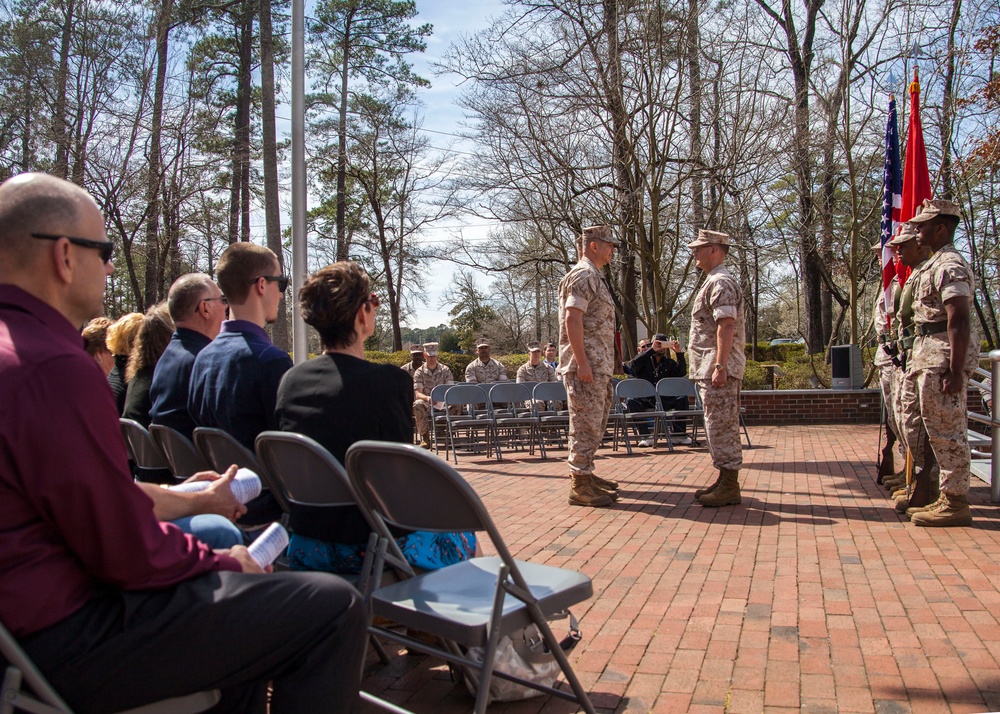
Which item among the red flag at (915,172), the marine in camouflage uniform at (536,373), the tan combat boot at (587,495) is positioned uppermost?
the red flag at (915,172)

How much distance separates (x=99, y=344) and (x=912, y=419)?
5.32 metres

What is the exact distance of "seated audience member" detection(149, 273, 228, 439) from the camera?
3.66 metres

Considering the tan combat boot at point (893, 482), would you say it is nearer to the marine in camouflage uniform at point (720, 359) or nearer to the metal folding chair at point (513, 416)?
the marine in camouflage uniform at point (720, 359)

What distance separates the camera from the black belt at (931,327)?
202 inches

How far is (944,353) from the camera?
5.08 meters

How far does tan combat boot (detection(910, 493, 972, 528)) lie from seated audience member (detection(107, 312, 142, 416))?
201 inches

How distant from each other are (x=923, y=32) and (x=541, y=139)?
6.55 m

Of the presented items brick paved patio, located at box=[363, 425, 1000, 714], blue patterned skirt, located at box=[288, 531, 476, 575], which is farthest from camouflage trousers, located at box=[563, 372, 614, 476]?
blue patterned skirt, located at box=[288, 531, 476, 575]

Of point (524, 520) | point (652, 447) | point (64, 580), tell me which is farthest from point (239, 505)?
point (652, 447)

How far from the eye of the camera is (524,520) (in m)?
5.99

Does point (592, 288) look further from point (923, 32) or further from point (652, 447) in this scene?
point (923, 32)

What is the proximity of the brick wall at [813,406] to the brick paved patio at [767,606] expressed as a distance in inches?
267

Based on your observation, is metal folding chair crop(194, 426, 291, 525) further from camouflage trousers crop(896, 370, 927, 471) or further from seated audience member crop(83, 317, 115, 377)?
camouflage trousers crop(896, 370, 927, 471)

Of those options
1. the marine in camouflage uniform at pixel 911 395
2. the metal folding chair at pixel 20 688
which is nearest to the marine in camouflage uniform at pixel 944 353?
the marine in camouflage uniform at pixel 911 395
